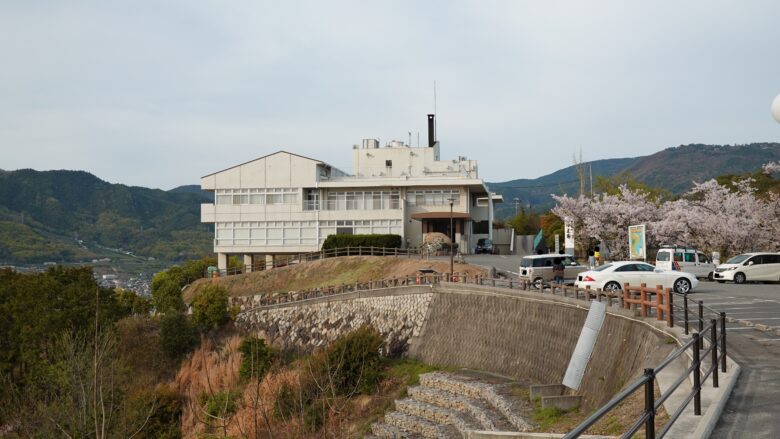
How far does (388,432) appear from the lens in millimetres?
26234

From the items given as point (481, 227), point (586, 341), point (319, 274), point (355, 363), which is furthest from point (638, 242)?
point (481, 227)

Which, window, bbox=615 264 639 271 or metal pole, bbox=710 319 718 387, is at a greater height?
window, bbox=615 264 639 271

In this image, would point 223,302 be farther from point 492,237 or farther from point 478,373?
point 492,237

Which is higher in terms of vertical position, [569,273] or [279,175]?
[279,175]

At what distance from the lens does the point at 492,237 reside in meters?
76.1

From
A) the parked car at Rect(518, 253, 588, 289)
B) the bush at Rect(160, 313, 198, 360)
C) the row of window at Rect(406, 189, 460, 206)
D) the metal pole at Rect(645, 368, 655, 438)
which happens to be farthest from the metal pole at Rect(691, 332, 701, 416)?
the row of window at Rect(406, 189, 460, 206)

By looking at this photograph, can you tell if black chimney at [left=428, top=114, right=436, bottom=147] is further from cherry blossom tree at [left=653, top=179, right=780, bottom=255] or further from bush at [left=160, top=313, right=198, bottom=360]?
bush at [left=160, top=313, right=198, bottom=360]

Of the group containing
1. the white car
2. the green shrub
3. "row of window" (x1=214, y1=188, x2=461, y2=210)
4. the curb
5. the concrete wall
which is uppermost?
"row of window" (x1=214, y1=188, x2=461, y2=210)

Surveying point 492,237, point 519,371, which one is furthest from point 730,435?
point 492,237

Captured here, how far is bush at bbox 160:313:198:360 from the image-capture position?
157ft

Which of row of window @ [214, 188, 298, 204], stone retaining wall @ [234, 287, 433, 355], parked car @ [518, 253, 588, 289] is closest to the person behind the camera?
parked car @ [518, 253, 588, 289]

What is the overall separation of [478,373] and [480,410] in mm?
6779

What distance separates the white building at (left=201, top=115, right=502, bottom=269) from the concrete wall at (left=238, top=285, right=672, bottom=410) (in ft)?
48.5

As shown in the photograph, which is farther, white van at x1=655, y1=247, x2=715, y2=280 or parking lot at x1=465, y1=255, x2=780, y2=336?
white van at x1=655, y1=247, x2=715, y2=280
